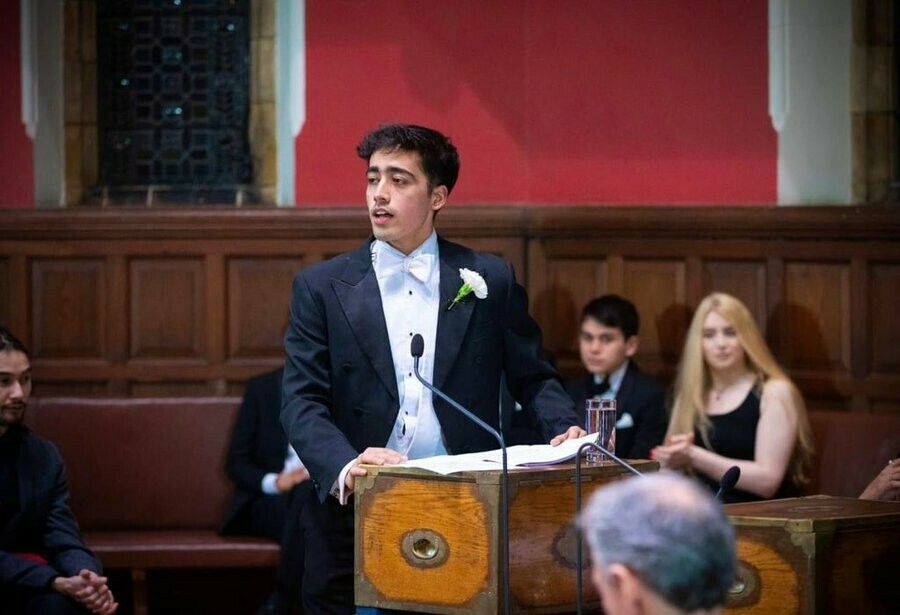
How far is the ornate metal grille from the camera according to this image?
21.7ft

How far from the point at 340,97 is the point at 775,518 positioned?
3.62 m

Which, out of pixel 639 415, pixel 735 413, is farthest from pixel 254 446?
pixel 735 413

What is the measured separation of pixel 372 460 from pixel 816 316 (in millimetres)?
3065

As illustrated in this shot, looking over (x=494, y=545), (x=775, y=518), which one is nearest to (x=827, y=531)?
(x=775, y=518)

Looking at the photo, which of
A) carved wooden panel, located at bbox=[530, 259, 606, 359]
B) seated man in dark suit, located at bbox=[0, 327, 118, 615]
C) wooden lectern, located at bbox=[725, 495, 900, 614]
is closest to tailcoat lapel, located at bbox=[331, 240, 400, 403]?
wooden lectern, located at bbox=[725, 495, 900, 614]

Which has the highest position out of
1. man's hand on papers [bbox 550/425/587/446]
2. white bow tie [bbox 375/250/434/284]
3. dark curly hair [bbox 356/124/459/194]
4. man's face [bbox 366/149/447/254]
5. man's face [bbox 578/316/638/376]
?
dark curly hair [bbox 356/124/459/194]

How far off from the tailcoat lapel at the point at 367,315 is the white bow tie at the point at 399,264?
0.03 m

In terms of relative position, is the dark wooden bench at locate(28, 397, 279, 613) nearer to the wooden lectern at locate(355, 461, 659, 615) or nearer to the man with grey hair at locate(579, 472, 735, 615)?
the wooden lectern at locate(355, 461, 659, 615)

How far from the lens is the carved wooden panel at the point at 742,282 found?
612cm

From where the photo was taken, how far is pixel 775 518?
3273mm

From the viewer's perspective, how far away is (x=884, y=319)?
5.88 m

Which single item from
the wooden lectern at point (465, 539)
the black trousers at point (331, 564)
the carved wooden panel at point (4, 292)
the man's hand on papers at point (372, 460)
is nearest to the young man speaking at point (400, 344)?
the black trousers at point (331, 564)

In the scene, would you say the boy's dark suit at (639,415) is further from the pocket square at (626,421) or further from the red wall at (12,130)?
the red wall at (12,130)

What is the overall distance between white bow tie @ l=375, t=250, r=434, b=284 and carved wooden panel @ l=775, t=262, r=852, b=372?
2.51 metres
